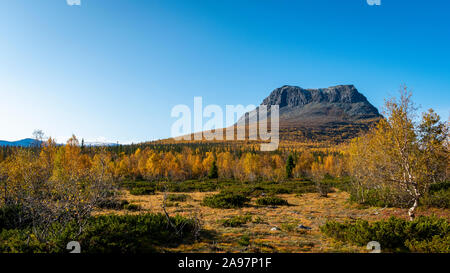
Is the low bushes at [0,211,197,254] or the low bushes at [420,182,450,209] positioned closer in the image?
the low bushes at [0,211,197,254]

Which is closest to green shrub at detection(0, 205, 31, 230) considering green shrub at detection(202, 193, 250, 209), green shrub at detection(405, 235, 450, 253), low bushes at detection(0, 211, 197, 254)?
low bushes at detection(0, 211, 197, 254)

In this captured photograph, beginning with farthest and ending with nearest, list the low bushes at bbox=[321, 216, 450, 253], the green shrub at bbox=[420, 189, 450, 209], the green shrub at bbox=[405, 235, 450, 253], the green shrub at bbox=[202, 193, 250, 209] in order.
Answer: the green shrub at bbox=[202, 193, 250, 209]
the green shrub at bbox=[420, 189, 450, 209]
the low bushes at bbox=[321, 216, 450, 253]
the green shrub at bbox=[405, 235, 450, 253]

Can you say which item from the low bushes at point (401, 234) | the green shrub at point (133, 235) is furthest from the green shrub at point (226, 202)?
the low bushes at point (401, 234)

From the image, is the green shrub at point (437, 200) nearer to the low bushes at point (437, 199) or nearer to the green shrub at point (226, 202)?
the low bushes at point (437, 199)

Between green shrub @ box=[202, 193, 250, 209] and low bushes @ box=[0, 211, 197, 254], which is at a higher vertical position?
low bushes @ box=[0, 211, 197, 254]

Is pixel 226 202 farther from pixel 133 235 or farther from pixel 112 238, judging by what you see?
pixel 112 238

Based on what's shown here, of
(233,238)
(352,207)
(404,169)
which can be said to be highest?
(404,169)

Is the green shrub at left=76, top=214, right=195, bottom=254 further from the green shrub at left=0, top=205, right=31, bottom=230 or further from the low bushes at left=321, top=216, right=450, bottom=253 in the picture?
the low bushes at left=321, top=216, right=450, bottom=253

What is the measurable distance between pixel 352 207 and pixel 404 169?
27.6 ft

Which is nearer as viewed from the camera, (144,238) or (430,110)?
(144,238)

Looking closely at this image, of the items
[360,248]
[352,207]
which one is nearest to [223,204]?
[352,207]

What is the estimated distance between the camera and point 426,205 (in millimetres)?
13961

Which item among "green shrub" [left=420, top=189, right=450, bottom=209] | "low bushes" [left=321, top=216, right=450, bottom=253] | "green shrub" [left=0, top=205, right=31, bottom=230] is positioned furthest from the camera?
"green shrub" [left=420, top=189, right=450, bottom=209]
